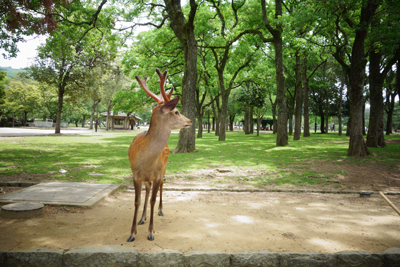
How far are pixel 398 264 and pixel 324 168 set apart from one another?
285 inches

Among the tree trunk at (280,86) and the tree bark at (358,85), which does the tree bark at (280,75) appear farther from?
the tree bark at (358,85)

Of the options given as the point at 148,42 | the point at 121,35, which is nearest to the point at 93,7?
the point at 121,35

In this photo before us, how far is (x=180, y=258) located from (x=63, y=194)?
13.4ft

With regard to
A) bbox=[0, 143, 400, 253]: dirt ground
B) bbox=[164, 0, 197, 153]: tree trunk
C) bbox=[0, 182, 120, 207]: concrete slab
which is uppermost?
bbox=[164, 0, 197, 153]: tree trunk

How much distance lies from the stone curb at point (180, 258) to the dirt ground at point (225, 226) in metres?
0.22

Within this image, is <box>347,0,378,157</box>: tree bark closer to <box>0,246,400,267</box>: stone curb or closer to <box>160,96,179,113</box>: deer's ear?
<box>0,246,400,267</box>: stone curb

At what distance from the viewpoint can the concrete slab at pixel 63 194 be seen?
5348 mm

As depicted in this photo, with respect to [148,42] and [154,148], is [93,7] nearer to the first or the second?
[148,42]

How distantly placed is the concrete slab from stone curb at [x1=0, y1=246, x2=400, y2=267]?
211cm

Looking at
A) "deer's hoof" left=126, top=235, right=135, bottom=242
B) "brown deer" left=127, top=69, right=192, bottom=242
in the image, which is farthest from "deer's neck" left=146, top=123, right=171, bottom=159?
"deer's hoof" left=126, top=235, right=135, bottom=242

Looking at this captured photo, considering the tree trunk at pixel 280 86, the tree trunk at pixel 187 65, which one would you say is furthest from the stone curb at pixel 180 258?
the tree trunk at pixel 280 86

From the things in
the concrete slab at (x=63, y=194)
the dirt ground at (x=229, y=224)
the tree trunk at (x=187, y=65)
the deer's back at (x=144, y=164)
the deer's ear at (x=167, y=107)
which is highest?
the tree trunk at (x=187, y=65)

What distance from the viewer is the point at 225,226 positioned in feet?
14.4

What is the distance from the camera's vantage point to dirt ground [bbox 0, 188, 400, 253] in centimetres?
363
